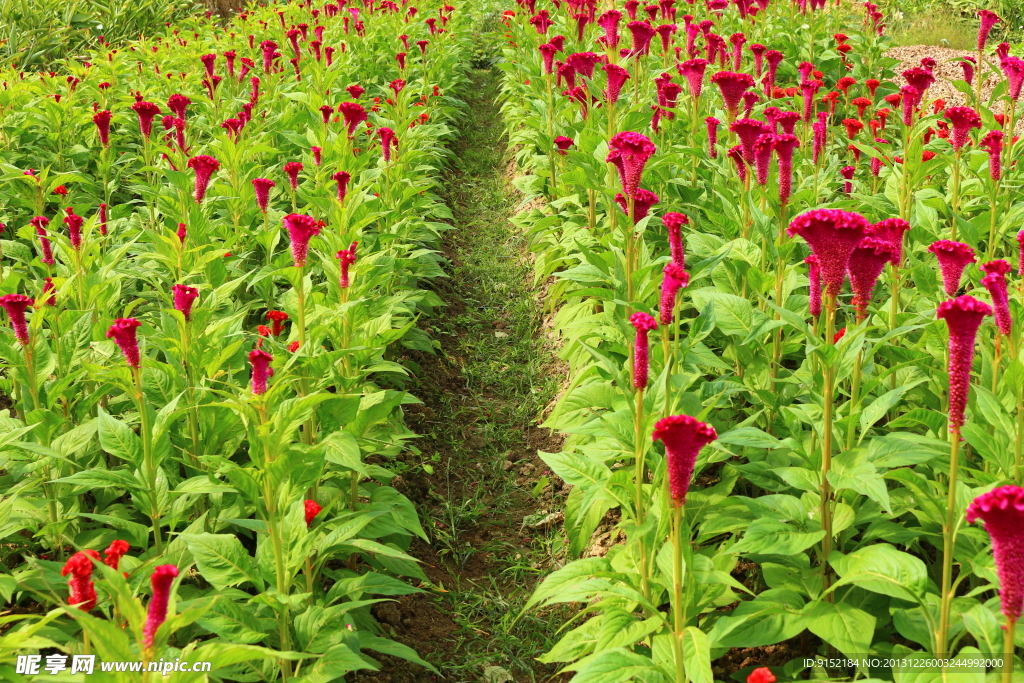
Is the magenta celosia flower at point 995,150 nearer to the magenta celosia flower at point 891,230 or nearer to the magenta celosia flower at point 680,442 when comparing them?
the magenta celosia flower at point 891,230

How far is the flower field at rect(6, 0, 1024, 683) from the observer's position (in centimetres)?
224

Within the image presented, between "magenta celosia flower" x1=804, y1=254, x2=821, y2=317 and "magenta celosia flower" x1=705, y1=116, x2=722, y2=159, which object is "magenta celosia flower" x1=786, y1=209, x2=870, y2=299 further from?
"magenta celosia flower" x1=705, y1=116, x2=722, y2=159

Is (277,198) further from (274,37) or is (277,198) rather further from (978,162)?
(274,37)

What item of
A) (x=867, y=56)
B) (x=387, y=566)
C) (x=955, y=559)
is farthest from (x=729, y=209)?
(x=867, y=56)

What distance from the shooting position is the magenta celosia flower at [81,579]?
1.95 m

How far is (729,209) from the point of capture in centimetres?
379

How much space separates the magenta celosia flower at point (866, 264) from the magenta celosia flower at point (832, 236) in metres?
0.02

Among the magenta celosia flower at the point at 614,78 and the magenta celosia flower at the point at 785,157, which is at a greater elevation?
the magenta celosia flower at the point at 614,78

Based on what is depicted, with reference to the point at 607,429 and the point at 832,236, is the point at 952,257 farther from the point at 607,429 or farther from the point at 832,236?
the point at 607,429

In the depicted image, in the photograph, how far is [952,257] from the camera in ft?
8.31

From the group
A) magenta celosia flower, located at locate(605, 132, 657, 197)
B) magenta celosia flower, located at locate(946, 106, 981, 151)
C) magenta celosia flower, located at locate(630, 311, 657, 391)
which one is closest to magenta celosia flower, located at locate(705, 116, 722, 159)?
magenta celosia flower, located at locate(946, 106, 981, 151)

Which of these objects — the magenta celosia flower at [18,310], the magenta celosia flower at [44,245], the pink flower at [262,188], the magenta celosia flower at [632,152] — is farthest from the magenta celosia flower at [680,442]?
the magenta celosia flower at [44,245]

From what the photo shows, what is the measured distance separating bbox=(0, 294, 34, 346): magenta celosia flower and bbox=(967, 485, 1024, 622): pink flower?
285 centimetres

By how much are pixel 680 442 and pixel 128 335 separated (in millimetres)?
1631
